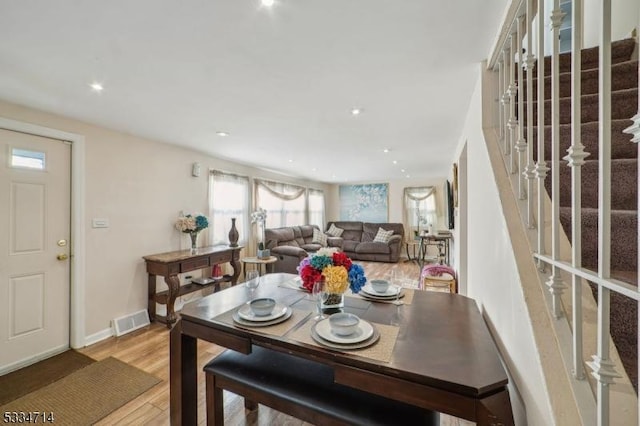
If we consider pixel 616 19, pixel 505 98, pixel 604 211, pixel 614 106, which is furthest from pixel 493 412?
pixel 616 19

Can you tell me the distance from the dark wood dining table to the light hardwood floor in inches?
14.9

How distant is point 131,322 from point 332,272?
2.83 meters

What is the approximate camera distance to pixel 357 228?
7.54 meters

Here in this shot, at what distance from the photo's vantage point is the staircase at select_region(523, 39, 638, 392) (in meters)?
0.78

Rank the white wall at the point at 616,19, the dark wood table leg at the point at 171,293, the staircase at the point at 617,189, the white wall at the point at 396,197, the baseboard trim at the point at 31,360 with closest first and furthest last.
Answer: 1. the staircase at the point at 617,189
2. the white wall at the point at 616,19
3. the baseboard trim at the point at 31,360
4. the dark wood table leg at the point at 171,293
5. the white wall at the point at 396,197

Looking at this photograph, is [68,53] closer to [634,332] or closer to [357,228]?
[634,332]

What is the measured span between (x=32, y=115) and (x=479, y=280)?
3786mm

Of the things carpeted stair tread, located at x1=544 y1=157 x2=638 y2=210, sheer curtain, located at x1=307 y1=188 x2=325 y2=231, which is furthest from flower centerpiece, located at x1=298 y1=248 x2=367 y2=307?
sheer curtain, located at x1=307 y1=188 x2=325 y2=231

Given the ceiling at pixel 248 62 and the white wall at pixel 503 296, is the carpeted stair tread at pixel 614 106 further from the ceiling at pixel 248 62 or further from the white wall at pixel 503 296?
Answer: the ceiling at pixel 248 62

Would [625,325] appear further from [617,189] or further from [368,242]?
[368,242]

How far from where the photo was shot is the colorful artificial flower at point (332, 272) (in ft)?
4.45

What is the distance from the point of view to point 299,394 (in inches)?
48.0

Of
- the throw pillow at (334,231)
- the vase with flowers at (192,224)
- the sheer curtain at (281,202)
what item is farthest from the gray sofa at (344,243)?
the vase with flowers at (192,224)

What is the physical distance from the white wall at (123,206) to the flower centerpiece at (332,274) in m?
2.51
